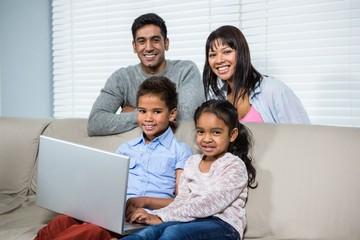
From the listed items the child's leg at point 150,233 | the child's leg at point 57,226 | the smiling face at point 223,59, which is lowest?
the child's leg at point 57,226

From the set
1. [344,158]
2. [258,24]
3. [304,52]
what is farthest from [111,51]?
[344,158]

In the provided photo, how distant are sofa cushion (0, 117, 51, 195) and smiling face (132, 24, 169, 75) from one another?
638mm

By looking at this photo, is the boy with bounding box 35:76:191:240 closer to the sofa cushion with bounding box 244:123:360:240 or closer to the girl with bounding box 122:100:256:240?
the girl with bounding box 122:100:256:240

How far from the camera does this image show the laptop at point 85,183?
1.36 meters

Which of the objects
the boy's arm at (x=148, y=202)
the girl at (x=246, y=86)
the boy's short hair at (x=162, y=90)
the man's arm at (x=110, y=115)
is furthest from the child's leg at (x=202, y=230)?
the man's arm at (x=110, y=115)

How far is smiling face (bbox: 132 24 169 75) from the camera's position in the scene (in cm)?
223

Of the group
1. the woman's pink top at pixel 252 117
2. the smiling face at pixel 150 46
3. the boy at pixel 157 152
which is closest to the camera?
the boy at pixel 157 152

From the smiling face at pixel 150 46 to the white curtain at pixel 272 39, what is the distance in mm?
655

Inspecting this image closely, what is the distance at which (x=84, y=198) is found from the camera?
1.45 meters

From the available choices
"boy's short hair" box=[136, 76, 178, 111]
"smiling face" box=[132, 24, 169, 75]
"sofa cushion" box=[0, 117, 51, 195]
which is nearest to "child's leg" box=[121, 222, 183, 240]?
"boy's short hair" box=[136, 76, 178, 111]

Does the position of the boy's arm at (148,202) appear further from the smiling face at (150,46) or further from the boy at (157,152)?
the smiling face at (150,46)

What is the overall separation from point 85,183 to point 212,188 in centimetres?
41

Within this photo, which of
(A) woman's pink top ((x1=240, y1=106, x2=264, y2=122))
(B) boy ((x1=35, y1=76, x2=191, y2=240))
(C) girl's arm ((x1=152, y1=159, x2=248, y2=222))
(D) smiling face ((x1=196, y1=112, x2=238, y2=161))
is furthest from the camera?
(A) woman's pink top ((x1=240, y1=106, x2=264, y2=122))

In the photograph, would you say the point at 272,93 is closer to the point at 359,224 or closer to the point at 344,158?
the point at 344,158
